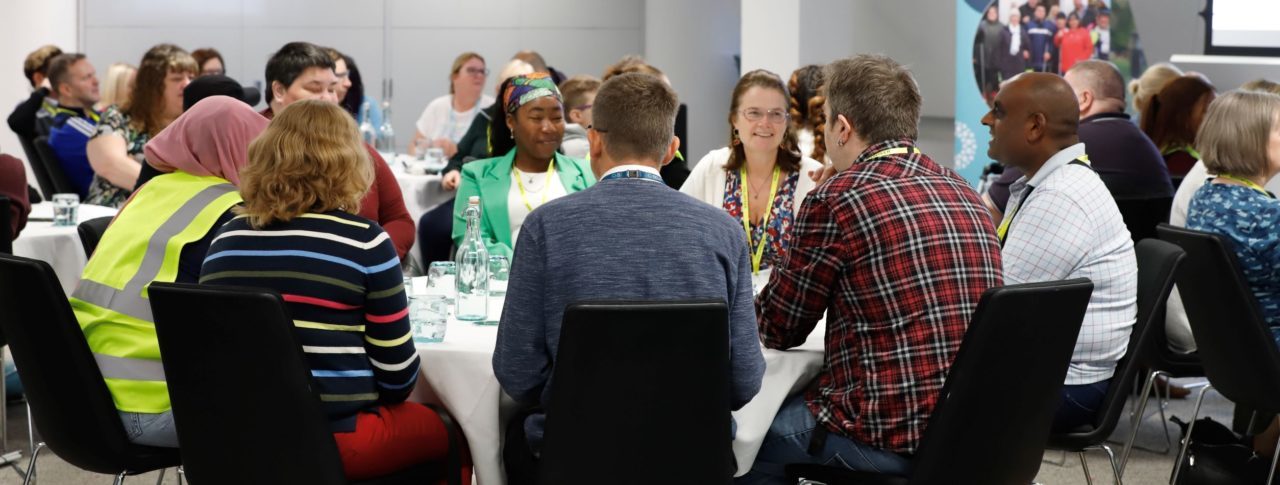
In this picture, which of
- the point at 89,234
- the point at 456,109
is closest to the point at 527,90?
the point at 89,234

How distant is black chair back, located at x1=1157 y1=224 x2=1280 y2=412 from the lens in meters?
3.22

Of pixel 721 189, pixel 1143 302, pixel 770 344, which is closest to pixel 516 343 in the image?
pixel 770 344

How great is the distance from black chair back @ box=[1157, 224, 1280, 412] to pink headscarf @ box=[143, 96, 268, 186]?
2.39 m

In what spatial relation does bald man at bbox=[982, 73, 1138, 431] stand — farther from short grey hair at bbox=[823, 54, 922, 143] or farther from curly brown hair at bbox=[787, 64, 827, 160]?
curly brown hair at bbox=[787, 64, 827, 160]

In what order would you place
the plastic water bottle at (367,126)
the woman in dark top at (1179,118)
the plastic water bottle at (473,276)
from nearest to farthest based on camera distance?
the plastic water bottle at (473,276) → the woman in dark top at (1179,118) → the plastic water bottle at (367,126)

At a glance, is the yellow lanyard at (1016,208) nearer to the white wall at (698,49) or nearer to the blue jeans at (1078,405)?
the blue jeans at (1078,405)

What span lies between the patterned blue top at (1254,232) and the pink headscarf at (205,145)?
2634 millimetres

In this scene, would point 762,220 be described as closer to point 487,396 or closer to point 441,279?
point 441,279

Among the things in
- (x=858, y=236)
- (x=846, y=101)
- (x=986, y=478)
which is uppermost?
(x=846, y=101)

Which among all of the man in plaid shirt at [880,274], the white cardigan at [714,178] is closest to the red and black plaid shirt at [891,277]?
the man in plaid shirt at [880,274]

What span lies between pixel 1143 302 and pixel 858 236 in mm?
904

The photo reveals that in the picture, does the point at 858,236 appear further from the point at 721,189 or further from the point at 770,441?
the point at 721,189

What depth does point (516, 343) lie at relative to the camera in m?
2.30

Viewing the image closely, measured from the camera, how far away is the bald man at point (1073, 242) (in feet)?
9.27
